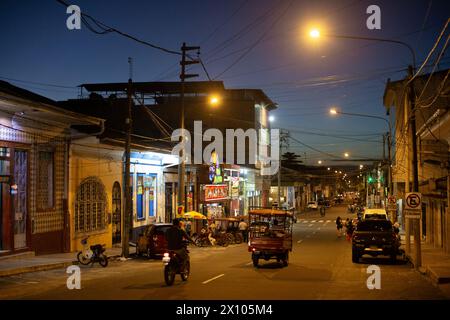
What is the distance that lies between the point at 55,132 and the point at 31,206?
364 cm

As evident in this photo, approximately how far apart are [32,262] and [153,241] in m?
5.61

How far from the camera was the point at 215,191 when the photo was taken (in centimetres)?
4281

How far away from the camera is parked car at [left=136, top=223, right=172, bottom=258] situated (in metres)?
25.1

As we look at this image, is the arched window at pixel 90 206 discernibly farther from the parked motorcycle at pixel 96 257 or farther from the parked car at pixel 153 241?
the parked motorcycle at pixel 96 257

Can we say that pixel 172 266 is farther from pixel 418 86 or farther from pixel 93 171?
pixel 418 86

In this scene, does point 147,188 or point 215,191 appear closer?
point 147,188

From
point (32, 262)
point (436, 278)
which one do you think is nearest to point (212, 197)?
point (32, 262)

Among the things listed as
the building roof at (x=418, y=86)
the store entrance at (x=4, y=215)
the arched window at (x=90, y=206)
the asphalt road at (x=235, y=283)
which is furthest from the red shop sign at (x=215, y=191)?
the store entrance at (x=4, y=215)

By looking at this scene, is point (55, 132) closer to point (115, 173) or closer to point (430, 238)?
point (115, 173)

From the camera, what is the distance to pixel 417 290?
15414 millimetres

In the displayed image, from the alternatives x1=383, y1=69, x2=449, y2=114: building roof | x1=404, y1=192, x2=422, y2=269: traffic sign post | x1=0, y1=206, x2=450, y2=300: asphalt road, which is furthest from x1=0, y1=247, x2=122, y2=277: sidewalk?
x1=383, y1=69, x2=449, y2=114: building roof

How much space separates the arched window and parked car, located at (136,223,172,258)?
12.0 ft

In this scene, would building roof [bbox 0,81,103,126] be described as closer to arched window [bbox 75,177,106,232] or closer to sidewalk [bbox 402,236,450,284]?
arched window [bbox 75,177,106,232]

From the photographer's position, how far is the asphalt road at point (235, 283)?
13859 millimetres
